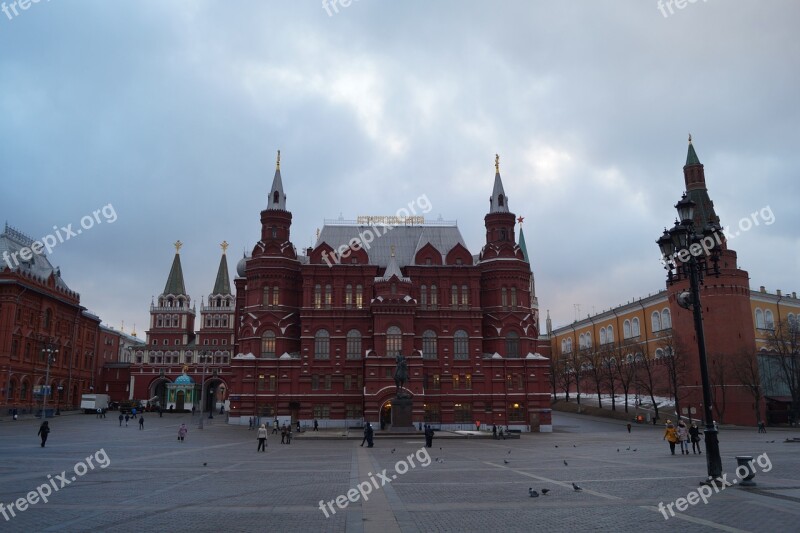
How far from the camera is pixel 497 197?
249 feet

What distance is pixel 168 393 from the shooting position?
11538 cm

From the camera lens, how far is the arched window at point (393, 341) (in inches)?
2581

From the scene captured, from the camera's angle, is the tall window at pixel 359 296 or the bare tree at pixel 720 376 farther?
the bare tree at pixel 720 376

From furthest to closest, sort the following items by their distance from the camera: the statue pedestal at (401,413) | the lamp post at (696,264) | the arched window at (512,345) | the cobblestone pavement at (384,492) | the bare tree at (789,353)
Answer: the arched window at (512,345) < the bare tree at (789,353) < the statue pedestal at (401,413) < the lamp post at (696,264) < the cobblestone pavement at (384,492)

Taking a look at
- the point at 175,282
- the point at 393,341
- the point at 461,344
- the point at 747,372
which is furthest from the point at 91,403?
the point at 747,372

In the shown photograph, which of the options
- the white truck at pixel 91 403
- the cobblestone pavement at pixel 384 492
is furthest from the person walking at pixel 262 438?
the white truck at pixel 91 403

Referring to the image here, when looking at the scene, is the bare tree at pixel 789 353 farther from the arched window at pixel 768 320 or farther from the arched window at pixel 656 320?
the arched window at pixel 656 320

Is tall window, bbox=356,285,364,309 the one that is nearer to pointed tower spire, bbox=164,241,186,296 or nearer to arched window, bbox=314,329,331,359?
arched window, bbox=314,329,331,359

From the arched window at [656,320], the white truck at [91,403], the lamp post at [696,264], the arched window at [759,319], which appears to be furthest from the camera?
the white truck at [91,403]

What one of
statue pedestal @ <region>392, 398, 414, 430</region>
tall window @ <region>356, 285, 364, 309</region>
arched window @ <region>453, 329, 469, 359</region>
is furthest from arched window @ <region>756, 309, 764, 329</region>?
statue pedestal @ <region>392, 398, 414, 430</region>

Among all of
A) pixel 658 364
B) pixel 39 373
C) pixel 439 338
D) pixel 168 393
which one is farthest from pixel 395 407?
pixel 168 393

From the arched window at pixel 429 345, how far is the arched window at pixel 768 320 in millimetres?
50660

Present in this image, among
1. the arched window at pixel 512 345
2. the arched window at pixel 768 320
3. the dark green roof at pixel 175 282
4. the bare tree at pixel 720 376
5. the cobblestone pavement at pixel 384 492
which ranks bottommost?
the cobblestone pavement at pixel 384 492

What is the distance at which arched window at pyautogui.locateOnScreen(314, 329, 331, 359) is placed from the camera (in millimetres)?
69062
